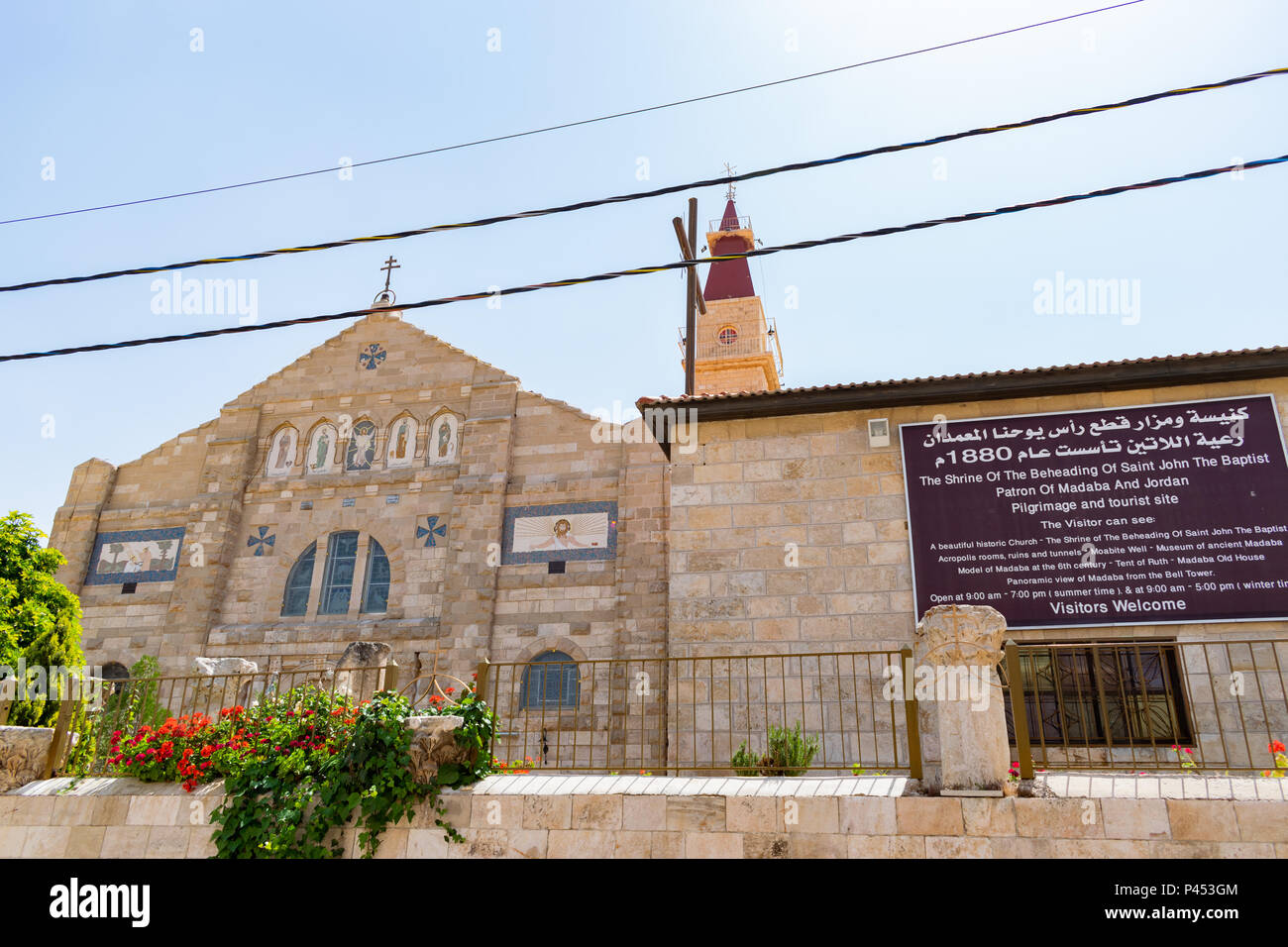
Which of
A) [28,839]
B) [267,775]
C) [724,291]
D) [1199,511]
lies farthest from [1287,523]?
[724,291]

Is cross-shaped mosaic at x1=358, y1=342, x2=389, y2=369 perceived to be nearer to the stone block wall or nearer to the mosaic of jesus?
the mosaic of jesus

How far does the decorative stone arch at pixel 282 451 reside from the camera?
19.0 meters

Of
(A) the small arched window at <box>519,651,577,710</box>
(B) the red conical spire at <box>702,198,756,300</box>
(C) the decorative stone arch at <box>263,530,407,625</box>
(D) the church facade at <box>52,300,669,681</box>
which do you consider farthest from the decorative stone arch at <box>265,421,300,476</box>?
(B) the red conical spire at <box>702,198,756,300</box>

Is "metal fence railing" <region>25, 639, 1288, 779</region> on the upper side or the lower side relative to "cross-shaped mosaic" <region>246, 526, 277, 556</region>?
lower

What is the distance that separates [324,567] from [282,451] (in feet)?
10.8

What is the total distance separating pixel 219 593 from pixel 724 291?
22.8 m

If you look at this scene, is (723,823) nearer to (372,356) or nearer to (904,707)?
(904,707)

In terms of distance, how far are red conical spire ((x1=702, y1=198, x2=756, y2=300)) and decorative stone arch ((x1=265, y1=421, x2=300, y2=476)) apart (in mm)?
18715

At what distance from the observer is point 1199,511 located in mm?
9078

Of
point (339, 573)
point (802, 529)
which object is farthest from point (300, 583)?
point (802, 529)

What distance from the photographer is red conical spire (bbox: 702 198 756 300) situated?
3353 cm

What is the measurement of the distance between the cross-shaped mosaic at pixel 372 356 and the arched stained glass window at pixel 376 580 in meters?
4.28

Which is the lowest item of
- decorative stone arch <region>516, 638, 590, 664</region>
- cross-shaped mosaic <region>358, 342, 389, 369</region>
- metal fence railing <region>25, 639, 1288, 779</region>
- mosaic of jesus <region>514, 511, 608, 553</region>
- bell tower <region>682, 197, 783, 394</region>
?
metal fence railing <region>25, 639, 1288, 779</region>
